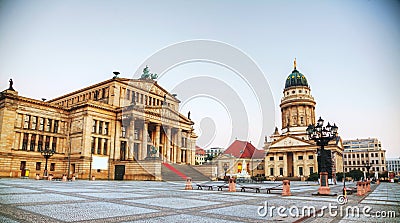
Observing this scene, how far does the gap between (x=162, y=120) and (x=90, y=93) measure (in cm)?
1756

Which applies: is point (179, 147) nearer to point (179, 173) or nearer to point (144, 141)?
point (144, 141)

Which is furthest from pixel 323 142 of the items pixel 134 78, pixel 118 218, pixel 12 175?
pixel 134 78

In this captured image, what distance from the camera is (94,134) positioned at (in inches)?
2010

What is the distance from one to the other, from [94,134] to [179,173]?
16230mm

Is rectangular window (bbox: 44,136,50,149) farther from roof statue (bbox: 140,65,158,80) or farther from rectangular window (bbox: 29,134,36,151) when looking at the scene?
roof statue (bbox: 140,65,158,80)

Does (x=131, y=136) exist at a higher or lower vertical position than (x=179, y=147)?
higher

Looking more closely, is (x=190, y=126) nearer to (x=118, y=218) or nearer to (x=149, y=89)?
(x=149, y=89)

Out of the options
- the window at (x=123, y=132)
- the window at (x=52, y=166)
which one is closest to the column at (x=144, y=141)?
the window at (x=123, y=132)

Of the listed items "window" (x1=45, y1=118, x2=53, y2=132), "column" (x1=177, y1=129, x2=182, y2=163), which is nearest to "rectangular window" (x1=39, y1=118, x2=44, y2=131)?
"window" (x1=45, y1=118, x2=53, y2=132)

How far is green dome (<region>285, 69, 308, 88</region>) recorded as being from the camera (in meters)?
104

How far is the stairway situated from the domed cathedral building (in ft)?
152

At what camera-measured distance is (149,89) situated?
213ft

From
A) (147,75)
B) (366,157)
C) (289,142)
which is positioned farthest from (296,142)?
(366,157)

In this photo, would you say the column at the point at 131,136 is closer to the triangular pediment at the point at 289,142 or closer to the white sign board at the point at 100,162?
the white sign board at the point at 100,162
